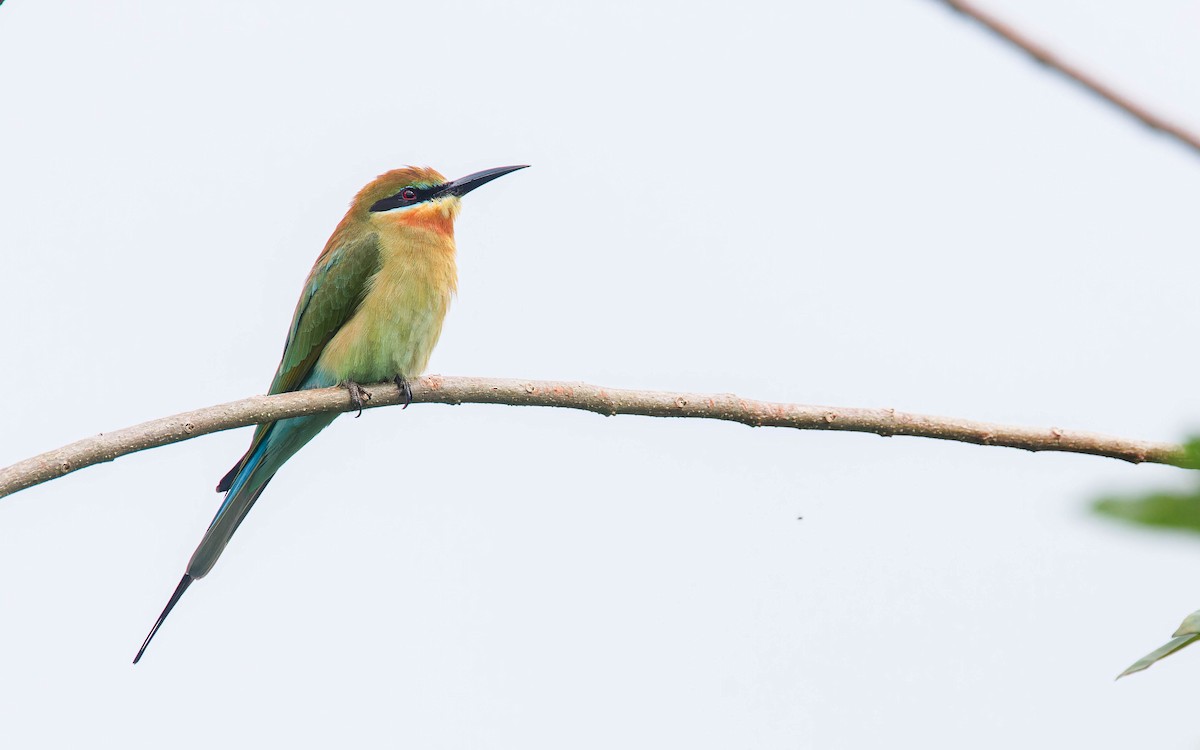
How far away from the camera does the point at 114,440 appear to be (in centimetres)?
234

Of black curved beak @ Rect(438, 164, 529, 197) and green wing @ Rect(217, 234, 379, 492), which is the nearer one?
green wing @ Rect(217, 234, 379, 492)

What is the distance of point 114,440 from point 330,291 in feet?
6.34

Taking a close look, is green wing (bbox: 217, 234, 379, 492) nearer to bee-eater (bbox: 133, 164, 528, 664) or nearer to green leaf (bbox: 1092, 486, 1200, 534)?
bee-eater (bbox: 133, 164, 528, 664)

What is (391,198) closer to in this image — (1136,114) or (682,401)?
(682,401)

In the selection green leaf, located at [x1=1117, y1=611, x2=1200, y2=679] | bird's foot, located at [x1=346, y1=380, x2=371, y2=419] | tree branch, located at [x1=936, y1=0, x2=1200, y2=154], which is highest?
tree branch, located at [x1=936, y1=0, x2=1200, y2=154]

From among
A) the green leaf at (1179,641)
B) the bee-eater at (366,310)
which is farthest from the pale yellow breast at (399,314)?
the green leaf at (1179,641)

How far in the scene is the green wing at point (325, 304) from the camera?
13.6 ft

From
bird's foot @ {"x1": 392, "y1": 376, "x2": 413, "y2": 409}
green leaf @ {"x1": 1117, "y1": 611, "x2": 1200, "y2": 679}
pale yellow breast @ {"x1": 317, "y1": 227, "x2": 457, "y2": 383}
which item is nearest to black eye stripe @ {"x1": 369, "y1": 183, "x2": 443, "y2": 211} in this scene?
pale yellow breast @ {"x1": 317, "y1": 227, "x2": 457, "y2": 383}

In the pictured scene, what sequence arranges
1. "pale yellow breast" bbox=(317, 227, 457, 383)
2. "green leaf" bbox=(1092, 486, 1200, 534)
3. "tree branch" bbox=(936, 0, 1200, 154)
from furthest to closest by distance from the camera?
"pale yellow breast" bbox=(317, 227, 457, 383), "tree branch" bbox=(936, 0, 1200, 154), "green leaf" bbox=(1092, 486, 1200, 534)

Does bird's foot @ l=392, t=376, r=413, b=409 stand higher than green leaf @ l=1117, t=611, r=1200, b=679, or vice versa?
bird's foot @ l=392, t=376, r=413, b=409

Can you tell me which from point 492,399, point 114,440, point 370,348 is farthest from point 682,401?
point 370,348

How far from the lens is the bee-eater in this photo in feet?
12.6

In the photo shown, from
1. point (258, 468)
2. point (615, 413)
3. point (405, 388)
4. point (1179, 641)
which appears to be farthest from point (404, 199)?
point (1179, 641)

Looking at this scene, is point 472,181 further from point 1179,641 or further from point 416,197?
point 1179,641
